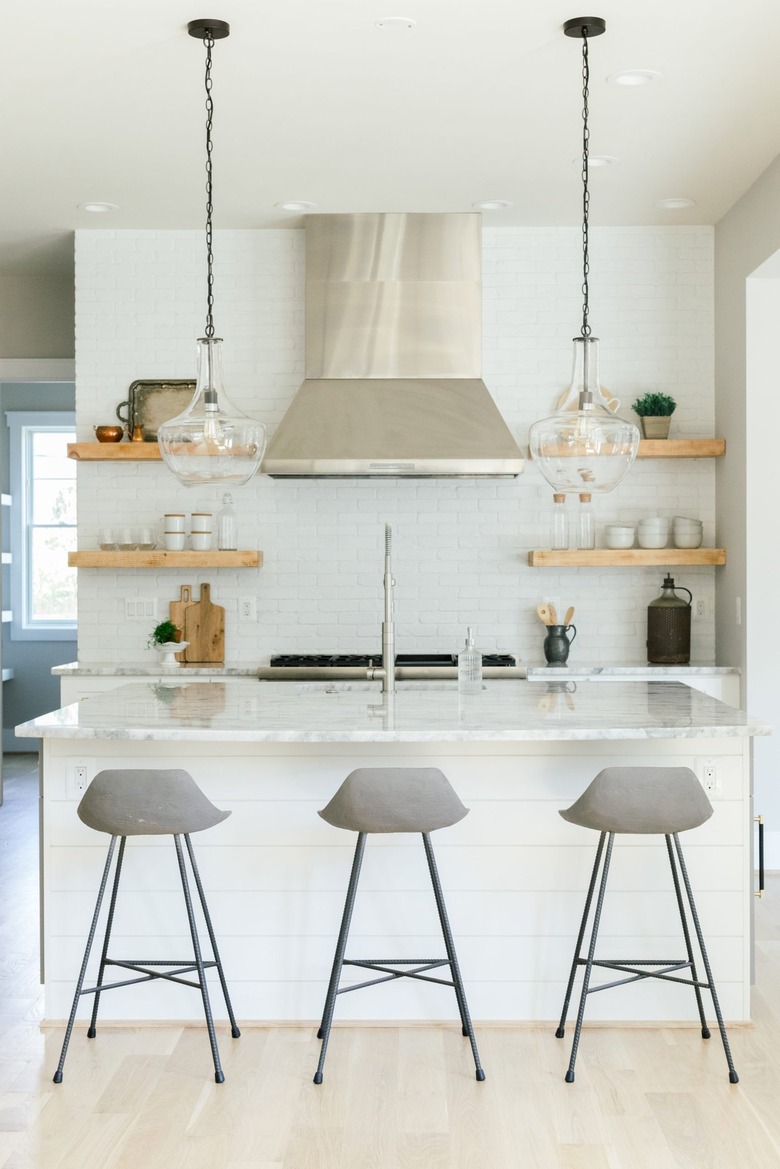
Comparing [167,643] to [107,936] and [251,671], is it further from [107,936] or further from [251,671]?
[107,936]

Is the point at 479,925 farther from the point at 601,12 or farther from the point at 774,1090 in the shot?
the point at 601,12

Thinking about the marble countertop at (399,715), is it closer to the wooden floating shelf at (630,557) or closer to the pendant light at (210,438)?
the pendant light at (210,438)

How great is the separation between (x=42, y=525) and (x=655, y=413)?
15.5 ft

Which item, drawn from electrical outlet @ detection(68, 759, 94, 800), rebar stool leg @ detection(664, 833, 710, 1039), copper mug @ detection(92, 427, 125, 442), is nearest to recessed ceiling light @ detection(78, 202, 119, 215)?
copper mug @ detection(92, 427, 125, 442)

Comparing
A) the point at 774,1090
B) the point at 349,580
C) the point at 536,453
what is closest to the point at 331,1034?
the point at 774,1090

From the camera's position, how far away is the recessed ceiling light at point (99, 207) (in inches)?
205

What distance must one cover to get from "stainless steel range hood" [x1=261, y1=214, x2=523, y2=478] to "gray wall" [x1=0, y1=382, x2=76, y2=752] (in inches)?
130

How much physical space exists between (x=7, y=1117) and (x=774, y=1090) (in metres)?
1.96

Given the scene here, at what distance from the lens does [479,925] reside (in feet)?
11.3

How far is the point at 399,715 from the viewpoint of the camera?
10.9ft

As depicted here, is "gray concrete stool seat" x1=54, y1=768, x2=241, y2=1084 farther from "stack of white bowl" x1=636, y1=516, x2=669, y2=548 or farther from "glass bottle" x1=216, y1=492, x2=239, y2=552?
"stack of white bowl" x1=636, y1=516, x2=669, y2=548

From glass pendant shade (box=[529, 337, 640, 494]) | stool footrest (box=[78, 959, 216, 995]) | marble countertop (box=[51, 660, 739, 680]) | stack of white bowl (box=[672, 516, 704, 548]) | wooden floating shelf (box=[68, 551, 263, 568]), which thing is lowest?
stool footrest (box=[78, 959, 216, 995])

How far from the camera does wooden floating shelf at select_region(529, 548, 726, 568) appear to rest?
5.43 meters

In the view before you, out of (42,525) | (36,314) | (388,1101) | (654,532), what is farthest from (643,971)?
(42,525)
